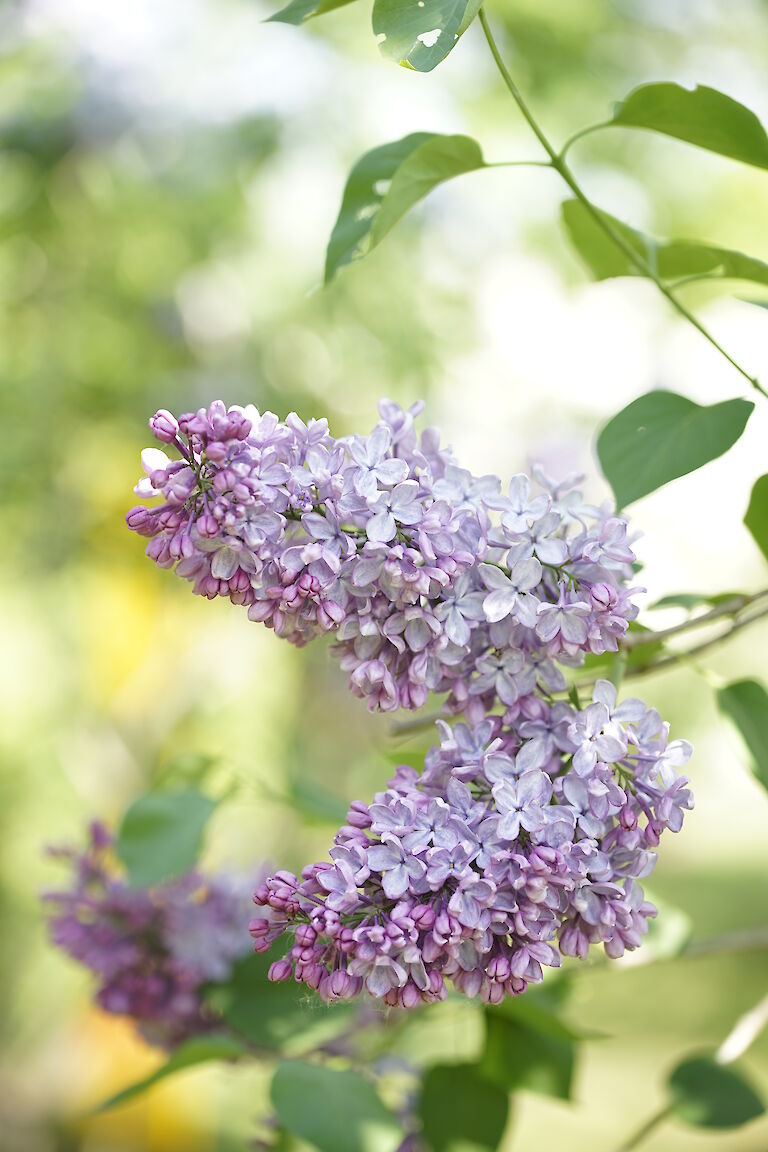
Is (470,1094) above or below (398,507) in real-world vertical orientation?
below

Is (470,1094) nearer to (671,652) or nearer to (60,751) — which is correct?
(671,652)

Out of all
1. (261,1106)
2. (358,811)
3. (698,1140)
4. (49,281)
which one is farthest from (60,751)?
(358,811)

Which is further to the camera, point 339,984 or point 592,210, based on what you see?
point 592,210

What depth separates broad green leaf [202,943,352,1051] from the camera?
55 cm

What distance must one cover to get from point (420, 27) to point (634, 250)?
184 mm

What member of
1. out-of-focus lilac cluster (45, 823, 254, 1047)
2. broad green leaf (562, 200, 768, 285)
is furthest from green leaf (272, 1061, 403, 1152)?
broad green leaf (562, 200, 768, 285)

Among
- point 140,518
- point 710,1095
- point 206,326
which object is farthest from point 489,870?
point 206,326

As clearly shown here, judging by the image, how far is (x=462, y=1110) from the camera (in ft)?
1.73

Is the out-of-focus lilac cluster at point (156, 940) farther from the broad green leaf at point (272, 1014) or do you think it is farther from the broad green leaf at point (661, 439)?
the broad green leaf at point (661, 439)

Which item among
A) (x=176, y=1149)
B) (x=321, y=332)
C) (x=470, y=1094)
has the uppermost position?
(x=321, y=332)

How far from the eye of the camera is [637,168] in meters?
2.36

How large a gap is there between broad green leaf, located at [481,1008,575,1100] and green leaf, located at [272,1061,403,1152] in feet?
0.23

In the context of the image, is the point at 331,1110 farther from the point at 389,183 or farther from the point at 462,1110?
the point at 389,183

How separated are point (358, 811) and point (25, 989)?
2111mm
